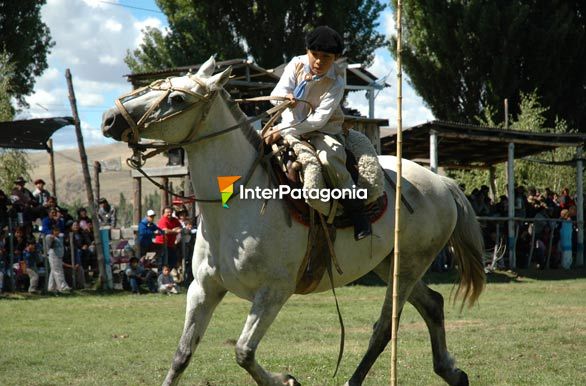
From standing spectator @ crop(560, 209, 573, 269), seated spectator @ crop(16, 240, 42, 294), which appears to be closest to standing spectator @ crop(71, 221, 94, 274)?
seated spectator @ crop(16, 240, 42, 294)

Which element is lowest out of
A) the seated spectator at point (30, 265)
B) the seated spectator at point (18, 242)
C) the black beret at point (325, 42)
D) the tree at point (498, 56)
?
the seated spectator at point (30, 265)

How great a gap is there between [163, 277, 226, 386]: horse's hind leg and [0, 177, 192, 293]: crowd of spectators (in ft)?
41.0

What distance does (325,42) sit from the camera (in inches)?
296

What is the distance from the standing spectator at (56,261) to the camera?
18.9 meters

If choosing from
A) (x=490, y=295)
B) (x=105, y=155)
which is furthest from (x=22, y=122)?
(x=105, y=155)

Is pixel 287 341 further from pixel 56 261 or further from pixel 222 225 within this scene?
pixel 56 261

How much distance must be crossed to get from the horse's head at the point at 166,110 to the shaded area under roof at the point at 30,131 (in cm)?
1196

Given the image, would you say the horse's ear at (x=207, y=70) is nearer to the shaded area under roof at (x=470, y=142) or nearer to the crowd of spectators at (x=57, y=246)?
the crowd of spectators at (x=57, y=246)

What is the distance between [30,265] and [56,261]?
1.93ft

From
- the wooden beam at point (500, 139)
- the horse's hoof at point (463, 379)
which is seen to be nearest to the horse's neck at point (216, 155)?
the horse's hoof at point (463, 379)

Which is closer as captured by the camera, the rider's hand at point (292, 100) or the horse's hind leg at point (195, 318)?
the horse's hind leg at point (195, 318)

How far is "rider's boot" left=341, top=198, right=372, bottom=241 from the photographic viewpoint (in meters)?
7.54

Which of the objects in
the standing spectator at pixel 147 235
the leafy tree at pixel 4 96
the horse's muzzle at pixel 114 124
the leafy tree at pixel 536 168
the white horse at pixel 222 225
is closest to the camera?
the horse's muzzle at pixel 114 124

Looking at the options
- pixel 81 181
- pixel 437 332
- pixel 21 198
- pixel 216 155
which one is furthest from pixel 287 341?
pixel 81 181
